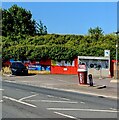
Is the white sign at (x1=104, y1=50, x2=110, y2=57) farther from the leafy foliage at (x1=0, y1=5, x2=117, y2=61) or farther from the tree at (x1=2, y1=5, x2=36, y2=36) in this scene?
the tree at (x1=2, y1=5, x2=36, y2=36)

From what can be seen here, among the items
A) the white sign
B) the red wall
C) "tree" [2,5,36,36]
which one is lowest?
the red wall

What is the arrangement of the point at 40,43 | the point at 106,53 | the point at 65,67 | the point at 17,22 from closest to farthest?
1. the point at 106,53
2. the point at 65,67
3. the point at 40,43
4. the point at 17,22

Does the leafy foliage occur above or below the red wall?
above

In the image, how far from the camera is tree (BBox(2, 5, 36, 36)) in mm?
69312

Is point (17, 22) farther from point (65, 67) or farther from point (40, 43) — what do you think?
point (65, 67)

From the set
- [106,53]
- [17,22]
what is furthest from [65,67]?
[17,22]

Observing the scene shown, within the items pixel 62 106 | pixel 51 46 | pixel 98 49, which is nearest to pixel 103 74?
pixel 98 49

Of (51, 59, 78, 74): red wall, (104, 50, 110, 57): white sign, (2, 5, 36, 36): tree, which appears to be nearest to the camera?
(104, 50, 110, 57): white sign

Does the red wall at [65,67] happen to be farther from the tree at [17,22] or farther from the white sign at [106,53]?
the tree at [17,22]

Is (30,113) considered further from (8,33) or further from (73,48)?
(8,33)

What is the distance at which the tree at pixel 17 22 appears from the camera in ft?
227

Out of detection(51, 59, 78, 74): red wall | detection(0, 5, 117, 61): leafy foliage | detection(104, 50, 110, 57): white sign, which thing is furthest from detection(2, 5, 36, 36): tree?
detection(104, 50, 110, 57): white sign

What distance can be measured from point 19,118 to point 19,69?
33.9 metres

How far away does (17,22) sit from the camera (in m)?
72.2
